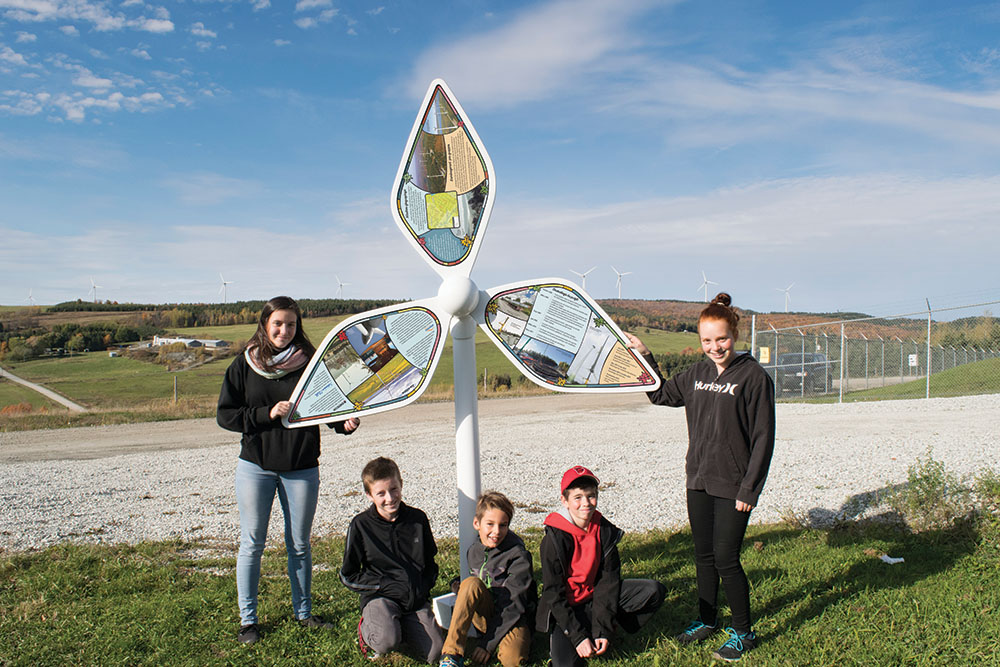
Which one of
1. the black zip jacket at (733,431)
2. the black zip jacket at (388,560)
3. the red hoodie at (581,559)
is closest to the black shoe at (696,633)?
the red hoodie at (581,559)

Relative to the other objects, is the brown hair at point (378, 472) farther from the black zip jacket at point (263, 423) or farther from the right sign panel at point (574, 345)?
the right sign panel at point (574, 345)

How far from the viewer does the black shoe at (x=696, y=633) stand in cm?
359

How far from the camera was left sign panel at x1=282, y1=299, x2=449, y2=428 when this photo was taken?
11.5 ft

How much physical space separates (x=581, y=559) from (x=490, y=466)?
6.96 metres

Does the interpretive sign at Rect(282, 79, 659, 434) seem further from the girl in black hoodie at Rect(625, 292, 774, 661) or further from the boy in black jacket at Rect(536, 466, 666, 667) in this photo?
the boy in black jacket at Rect(536, 466, 666, 667)

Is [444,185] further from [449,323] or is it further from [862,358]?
[862,358]

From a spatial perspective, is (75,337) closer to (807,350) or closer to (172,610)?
(807,350)

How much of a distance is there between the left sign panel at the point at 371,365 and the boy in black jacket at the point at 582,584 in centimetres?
103

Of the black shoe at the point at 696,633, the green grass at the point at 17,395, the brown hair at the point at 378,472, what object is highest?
the brown hair at the point at 378,472

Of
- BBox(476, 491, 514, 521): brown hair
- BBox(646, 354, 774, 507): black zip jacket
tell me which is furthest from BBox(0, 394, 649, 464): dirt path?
BBox(646, 354, 774, 507): black zip jacket

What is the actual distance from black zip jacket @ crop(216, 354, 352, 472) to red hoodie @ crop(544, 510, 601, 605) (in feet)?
4.57

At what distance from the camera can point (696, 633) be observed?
3.62m

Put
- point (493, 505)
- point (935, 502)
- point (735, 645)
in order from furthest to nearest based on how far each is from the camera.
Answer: point (935, 502) < point (493, 505) < point (735, 645)

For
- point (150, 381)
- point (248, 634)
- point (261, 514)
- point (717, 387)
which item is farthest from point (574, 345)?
point (150, 381)
